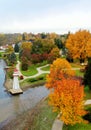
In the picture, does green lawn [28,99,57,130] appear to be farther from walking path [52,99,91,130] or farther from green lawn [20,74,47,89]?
green lawn [20,74,47,89]

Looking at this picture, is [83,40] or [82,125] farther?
[83,40]

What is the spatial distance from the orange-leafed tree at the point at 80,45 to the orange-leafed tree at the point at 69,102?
3667cm

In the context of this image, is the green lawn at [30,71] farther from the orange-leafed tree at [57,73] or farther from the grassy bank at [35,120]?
the grassy bank at [35,120]

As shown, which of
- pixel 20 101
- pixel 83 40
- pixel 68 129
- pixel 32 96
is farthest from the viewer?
pixel 83 40

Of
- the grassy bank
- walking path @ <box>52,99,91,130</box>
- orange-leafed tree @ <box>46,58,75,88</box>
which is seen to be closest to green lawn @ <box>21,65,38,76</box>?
orange-leafed tree @ <box>46,58,75,88</box>

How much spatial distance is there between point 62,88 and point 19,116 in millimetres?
8420

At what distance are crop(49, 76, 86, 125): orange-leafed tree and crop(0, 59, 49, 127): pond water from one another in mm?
8136

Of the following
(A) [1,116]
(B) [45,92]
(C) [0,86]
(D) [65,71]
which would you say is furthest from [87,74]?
(C) [0,86]

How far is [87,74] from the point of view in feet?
125

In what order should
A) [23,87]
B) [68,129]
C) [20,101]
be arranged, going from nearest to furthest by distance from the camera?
[68,129], [20,101], [23,87]

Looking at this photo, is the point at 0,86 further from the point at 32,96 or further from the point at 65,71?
the point at 65,71

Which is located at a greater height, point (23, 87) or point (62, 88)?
point (62, 88)

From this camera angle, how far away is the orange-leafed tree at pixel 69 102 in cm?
2623

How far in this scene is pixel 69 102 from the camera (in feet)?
87.7
